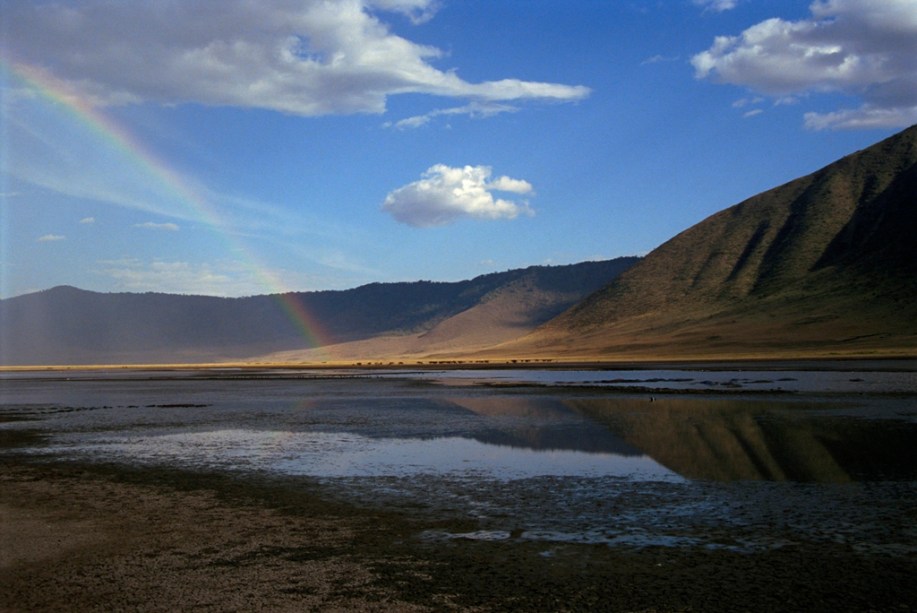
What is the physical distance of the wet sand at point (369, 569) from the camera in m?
9.47

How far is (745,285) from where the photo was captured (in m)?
137

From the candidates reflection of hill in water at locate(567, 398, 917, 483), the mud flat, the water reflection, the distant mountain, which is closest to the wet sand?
the mud flat

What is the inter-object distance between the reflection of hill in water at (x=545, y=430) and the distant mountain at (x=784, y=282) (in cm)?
6248

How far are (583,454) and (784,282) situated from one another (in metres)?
120

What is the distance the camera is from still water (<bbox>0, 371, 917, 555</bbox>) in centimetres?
1352

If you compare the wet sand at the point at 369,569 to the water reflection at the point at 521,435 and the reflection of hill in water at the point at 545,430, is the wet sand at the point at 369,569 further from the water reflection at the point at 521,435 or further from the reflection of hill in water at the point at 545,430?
the reflection of hill in water at the point at 545,430

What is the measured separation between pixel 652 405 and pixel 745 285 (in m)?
109

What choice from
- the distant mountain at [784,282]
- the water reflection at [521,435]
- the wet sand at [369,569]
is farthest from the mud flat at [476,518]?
the distant mountain at [784,282]

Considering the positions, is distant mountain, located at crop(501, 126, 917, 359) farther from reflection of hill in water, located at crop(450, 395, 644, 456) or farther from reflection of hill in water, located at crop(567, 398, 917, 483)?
reflection of hill in water, located at crop(567, 398, 917, 483)

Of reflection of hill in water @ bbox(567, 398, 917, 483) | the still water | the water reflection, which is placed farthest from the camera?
the water reflection

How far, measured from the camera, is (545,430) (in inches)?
1115

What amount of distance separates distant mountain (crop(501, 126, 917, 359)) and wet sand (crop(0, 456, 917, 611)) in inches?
3300

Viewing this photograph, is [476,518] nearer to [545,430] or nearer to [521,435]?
[521,435]

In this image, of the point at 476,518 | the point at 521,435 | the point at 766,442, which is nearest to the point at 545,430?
the point at 521,435
